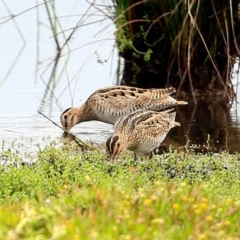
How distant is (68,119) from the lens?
1062 centimetres

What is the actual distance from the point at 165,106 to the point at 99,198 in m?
5.90

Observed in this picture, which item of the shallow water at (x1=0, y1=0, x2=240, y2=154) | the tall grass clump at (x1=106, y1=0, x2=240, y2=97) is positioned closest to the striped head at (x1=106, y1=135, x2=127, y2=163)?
the shallow water at (x1=0, y1=0, x2=240, y2=154)

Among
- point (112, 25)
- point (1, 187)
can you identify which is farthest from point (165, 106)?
point (1, 187)

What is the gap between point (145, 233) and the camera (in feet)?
15.8

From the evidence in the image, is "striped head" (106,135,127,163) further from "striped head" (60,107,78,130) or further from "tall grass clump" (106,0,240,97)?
"tall grass clump" (106,0,240,97)

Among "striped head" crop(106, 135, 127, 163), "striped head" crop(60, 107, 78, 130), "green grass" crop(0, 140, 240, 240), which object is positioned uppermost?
"striped head" crop(60, 107, 78, 130)

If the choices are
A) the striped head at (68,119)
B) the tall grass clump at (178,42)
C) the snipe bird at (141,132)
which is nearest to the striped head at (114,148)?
the snipe bird at (141,132)

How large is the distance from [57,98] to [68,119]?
1668 millimetres

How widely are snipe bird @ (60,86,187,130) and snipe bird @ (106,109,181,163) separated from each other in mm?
1029

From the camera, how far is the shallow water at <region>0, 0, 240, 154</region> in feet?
33.9

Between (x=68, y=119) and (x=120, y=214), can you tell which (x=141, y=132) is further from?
(x=120, y=214)

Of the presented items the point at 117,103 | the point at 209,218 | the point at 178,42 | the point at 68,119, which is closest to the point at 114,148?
the point at 68,119

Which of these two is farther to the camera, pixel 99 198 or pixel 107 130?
pixel 107 130

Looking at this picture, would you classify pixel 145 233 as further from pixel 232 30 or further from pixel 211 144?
pixel 232 30
